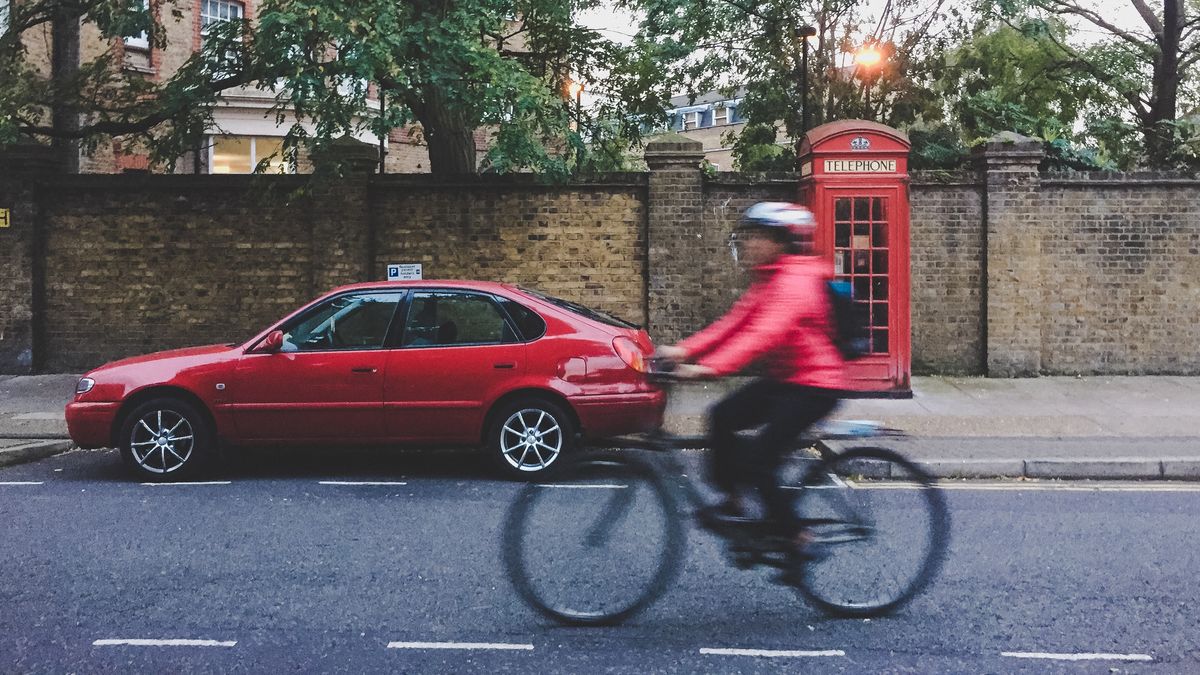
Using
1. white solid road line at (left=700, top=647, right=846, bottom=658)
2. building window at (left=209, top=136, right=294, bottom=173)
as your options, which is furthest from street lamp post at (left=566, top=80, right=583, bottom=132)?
white solid road line at (left=700, top=647, right=846, bottom=658)

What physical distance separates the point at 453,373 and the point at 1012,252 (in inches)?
331

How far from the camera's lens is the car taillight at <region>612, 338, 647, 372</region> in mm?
7363

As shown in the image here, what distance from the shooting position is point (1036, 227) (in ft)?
40.8

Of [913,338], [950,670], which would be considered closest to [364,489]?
[950,670]

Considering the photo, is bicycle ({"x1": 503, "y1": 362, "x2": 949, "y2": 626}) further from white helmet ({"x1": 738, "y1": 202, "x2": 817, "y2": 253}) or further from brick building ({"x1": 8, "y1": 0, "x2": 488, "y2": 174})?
brick building ({"x1": 8, "y1": 0, "x2": 488, "y2": 174})

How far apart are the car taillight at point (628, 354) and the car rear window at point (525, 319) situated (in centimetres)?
59

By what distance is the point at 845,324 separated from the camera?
4.39 metres

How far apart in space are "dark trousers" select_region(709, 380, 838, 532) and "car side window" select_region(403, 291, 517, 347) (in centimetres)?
330

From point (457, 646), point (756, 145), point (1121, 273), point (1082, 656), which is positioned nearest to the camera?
point (1082, 656)

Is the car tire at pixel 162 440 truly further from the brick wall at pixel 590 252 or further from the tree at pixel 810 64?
the tree at pixel 810 64

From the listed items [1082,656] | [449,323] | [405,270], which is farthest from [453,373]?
[405,270]

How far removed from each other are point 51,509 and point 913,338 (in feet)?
33.2

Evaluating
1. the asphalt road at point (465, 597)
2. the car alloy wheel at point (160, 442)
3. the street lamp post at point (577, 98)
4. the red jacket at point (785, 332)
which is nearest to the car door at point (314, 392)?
the car alloy wheel at point (160, 442)

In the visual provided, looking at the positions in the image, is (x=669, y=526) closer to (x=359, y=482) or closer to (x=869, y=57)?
(x=359, y=482)
